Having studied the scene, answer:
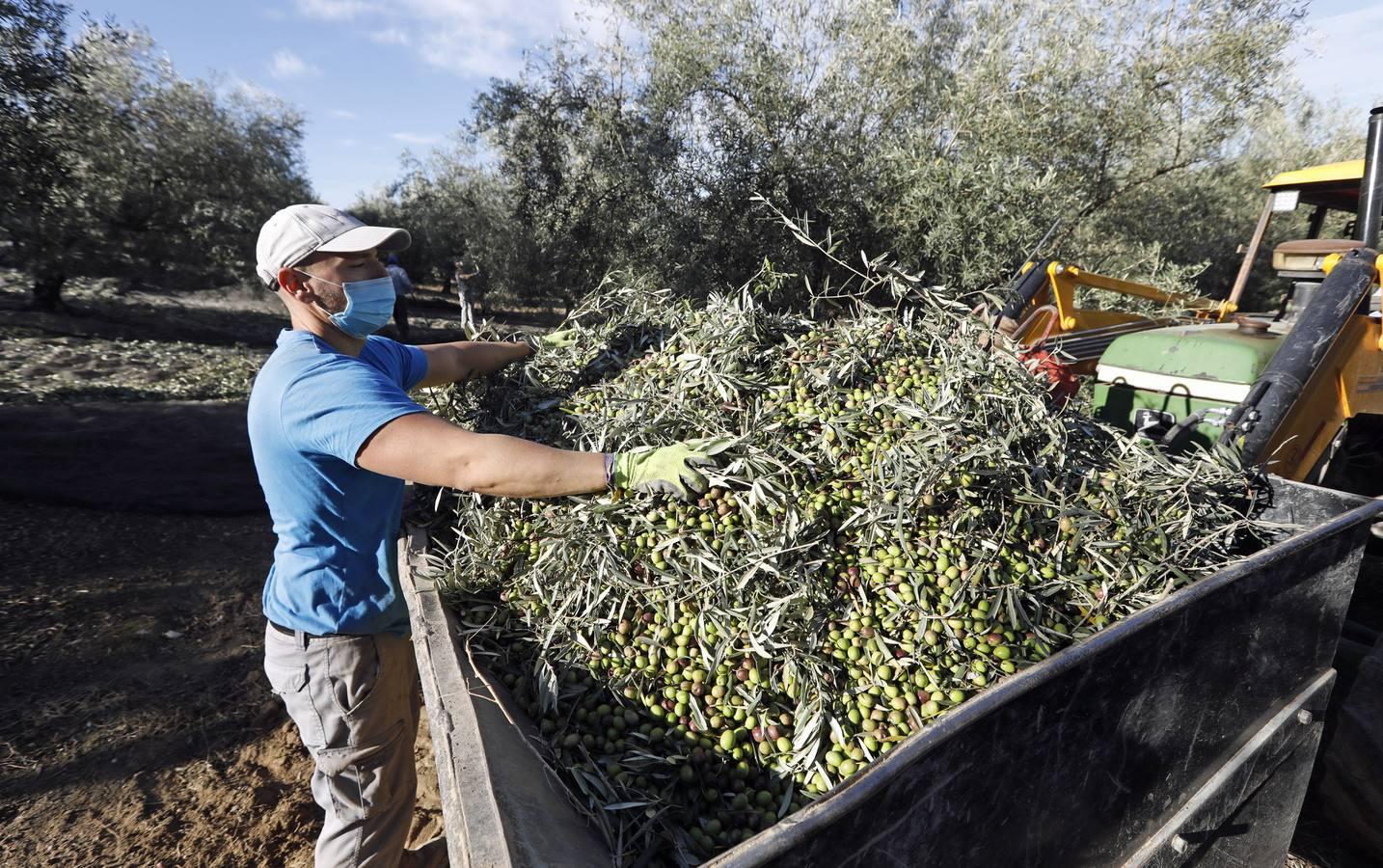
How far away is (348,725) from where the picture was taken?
2.63m

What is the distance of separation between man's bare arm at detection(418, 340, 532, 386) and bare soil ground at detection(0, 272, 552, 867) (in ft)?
7.47

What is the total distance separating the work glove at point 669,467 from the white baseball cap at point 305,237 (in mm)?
1146

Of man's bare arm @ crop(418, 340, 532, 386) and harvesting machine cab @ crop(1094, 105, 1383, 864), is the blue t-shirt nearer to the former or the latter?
man's bare arm @ crop(418, 340, 532, 386)

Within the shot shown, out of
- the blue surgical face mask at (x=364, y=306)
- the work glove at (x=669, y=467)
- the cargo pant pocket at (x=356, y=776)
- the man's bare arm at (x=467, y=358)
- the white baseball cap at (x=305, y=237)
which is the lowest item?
the cargo pant pocket at (x=356, y=776)

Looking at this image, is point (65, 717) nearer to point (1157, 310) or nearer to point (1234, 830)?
point (1234, 830)

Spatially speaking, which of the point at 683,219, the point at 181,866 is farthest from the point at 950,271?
the point at 181,866

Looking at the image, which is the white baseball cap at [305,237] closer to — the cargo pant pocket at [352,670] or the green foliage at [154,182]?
the cargo pant pocket at [352,670]

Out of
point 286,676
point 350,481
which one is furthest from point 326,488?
point 286,676

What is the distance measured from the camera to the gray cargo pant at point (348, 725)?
8.43 feet

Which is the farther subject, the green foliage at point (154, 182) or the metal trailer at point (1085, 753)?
the green foliage at point (154, 182)

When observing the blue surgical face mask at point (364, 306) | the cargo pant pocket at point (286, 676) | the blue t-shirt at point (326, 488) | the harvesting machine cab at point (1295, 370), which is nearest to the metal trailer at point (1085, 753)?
the blue t-shirt at point (326, 488)

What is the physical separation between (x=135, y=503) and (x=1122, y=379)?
8891mm

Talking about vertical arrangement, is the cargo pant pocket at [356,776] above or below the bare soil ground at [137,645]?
above

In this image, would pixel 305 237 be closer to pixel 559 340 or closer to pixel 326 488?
pixel 326 488
